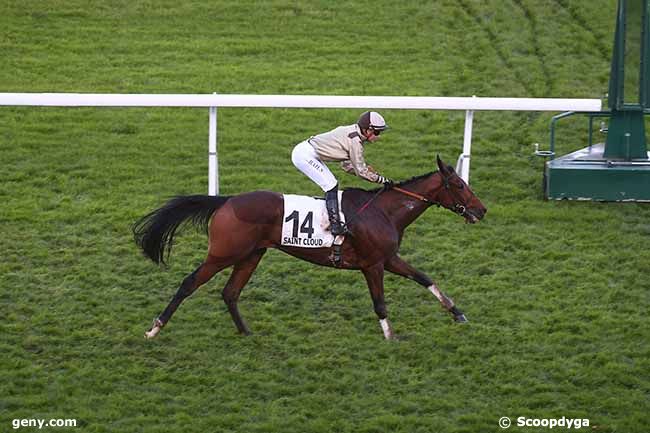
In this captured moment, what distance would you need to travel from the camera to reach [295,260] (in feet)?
32.7

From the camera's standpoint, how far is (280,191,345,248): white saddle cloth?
8.38 m

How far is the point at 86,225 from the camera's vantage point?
34.6 ft

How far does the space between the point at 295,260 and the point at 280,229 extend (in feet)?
5.21

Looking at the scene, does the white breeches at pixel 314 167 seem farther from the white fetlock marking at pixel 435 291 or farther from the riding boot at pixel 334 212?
the white fetlock marking at pixel 435 291

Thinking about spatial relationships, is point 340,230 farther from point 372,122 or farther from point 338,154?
point 372,122

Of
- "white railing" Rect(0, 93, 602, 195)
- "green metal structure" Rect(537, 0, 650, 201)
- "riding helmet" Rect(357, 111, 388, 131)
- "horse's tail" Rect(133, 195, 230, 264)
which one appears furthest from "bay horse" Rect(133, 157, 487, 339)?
"green metal structure" Rect(537, 0, 650, 201)

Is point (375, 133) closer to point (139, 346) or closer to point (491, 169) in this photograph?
point (139, 346)

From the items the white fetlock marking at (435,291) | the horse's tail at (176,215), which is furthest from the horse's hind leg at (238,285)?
the white fetlock marking at (435,291)

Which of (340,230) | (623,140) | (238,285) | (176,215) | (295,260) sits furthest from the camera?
(623,140)

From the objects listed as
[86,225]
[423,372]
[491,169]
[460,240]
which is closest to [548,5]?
[491,169]

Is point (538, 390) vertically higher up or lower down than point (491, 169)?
lower down

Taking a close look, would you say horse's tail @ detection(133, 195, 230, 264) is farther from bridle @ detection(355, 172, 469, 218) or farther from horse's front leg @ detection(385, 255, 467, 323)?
horse's front leg @ detection(385, 255, 467, 323)

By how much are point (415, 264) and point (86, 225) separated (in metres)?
2.91

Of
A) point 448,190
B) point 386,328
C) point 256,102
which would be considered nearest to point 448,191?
point 448,190
